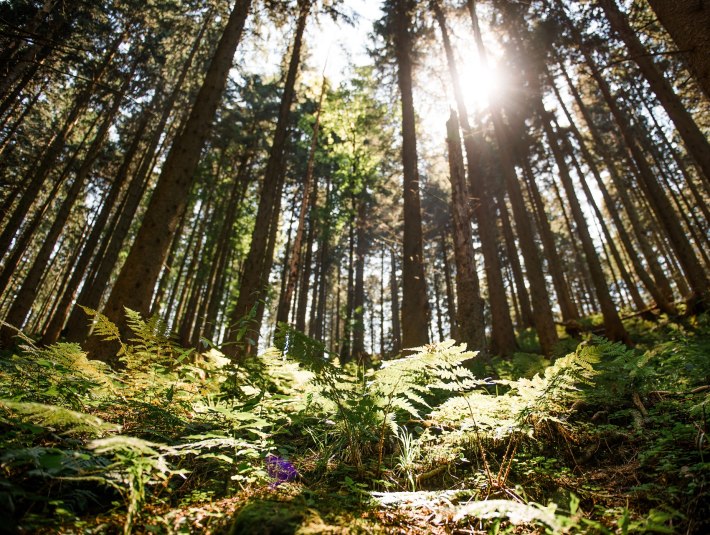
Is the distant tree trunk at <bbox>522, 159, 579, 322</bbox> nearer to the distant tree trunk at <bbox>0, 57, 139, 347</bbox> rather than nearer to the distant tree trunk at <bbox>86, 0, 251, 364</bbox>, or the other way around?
the distant tree trunk at <bbox>86, 0, 251, 364</bbox>

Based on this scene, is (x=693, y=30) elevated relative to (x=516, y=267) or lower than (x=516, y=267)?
lower

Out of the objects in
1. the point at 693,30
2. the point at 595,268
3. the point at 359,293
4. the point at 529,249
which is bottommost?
the point at 693,30

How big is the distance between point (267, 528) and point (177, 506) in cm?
69

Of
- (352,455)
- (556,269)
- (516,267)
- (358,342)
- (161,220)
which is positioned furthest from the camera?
(358,342)

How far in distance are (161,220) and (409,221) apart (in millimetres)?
6513

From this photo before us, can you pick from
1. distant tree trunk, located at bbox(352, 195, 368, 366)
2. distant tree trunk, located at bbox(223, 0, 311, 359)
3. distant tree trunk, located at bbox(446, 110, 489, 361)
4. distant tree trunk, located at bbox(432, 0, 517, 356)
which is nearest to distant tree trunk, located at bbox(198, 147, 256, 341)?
distant tree trunk, located at bbox(352, 195, 368, 366)

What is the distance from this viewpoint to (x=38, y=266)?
473 inches

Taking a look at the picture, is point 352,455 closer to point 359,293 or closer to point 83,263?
point 83,263

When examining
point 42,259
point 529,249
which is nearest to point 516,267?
point 529,249

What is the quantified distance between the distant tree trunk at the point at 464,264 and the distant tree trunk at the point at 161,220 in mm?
5349

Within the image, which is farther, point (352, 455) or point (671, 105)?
point (671, 105)

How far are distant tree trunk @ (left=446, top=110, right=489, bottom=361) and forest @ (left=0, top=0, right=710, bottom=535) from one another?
0.07 metres

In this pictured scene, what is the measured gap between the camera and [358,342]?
19312mm

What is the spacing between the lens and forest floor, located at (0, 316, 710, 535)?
1.57 metres
